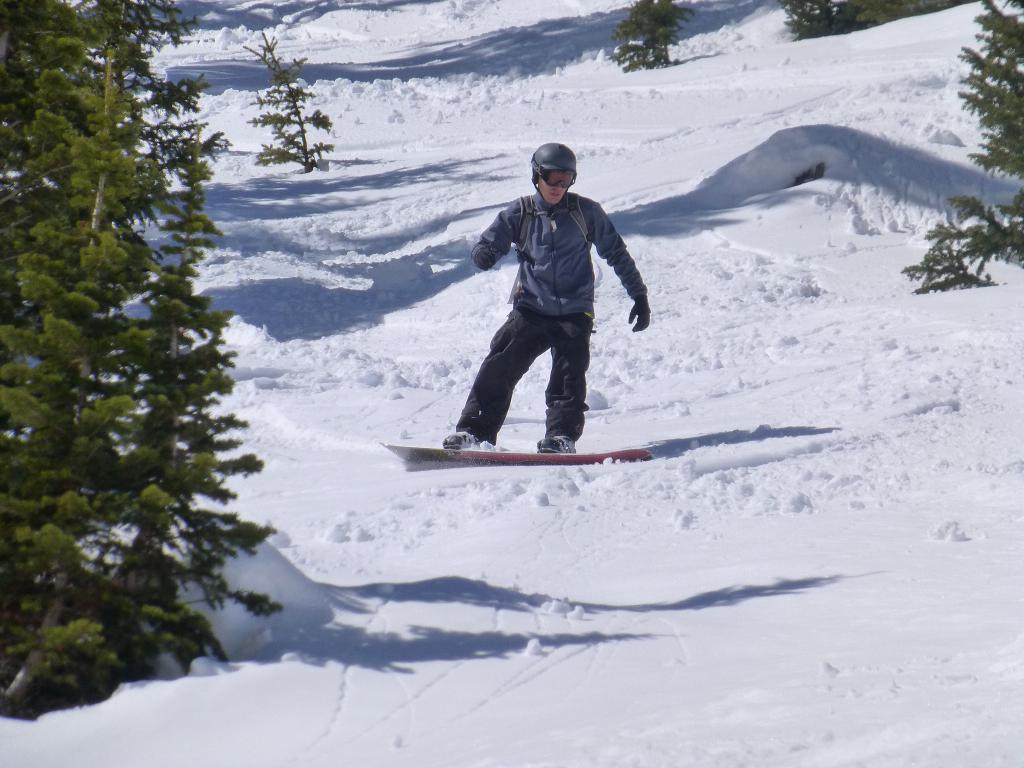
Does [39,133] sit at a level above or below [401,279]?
above

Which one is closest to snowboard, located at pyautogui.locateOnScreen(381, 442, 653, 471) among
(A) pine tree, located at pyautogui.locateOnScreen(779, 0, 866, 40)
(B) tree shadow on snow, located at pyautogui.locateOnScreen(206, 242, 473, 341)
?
(B) tree shadow on snow, located at pyautogui.locateOnScreen(206, 242, 473, 341)

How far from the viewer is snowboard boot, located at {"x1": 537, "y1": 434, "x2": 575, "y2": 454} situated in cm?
788

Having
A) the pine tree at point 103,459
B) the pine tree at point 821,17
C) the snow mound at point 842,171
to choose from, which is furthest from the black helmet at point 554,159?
the pine tree at point 821,17

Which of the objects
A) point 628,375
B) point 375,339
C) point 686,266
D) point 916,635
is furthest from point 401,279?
point 916,635

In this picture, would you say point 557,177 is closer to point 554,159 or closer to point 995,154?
point 554,159

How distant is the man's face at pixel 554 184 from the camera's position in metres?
7.48

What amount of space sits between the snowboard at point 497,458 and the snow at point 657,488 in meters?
0.12

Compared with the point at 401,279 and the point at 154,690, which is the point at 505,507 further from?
the point at 401,279

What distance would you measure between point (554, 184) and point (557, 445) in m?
1.75

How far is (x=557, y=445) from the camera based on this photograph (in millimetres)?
7891

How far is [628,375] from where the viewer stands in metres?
11.0

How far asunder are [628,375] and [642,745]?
316 inches

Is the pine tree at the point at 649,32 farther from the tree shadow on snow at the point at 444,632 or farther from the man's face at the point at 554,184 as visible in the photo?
the tree shadow on snow at the point at 444,632

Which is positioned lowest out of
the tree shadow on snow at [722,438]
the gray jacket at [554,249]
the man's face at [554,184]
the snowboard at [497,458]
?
the tree shadow on snow at [722,438]
